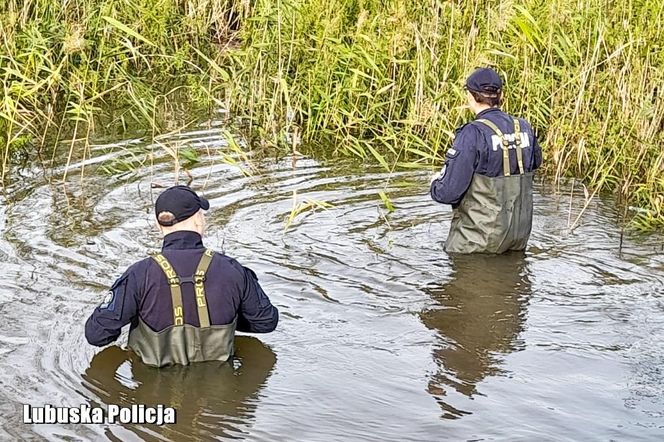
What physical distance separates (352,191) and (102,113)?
11.8 ft

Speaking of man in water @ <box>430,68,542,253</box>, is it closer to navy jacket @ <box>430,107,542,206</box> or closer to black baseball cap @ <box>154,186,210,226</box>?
navy jacket @ <box>430,107,542,206</box>

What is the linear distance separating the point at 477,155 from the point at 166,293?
2.66 meters

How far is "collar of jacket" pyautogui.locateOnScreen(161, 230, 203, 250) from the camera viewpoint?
16.6ft

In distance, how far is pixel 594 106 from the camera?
28.8 ft

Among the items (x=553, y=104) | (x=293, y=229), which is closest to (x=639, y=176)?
(x=553, y=104)

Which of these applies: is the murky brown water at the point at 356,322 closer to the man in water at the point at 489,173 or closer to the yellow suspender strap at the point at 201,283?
the man in water at the point at 489,173

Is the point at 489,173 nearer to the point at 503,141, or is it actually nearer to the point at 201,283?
the point at 503,141

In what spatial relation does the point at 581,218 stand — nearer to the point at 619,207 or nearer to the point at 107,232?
the point at 619,207

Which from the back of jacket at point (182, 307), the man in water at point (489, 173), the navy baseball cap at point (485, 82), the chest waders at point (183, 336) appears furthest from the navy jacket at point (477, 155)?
the chest waders at point (183, 336)

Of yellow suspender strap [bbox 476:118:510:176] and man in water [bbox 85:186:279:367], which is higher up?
yellow suspender strap [bbox 476:118:510:176]

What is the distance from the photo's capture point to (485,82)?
6828 millimetres

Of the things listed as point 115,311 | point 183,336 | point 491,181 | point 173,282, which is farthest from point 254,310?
point 491,181

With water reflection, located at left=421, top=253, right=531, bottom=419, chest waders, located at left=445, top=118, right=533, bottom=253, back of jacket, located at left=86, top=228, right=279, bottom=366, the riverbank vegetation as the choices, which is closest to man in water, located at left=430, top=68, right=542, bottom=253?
chest waders, located at left=445, top=118, right=533, bottom=253

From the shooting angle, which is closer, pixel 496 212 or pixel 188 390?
pixel 188 390
